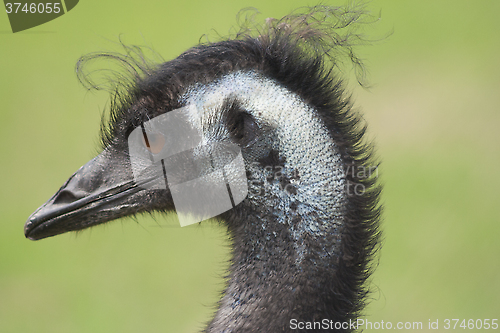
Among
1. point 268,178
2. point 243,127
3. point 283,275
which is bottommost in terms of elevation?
point 283,275

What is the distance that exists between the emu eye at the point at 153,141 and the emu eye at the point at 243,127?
24 centimetres

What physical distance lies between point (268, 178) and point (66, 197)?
0.73 m

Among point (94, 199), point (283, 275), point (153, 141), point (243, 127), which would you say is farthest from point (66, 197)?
point (283, 275)

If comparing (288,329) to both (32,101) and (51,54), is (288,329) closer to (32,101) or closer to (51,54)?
(32,101)

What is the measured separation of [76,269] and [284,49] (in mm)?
3422

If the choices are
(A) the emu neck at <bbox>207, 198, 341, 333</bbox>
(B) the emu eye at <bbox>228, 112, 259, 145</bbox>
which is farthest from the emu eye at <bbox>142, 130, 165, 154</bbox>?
(A) the emu neck at <bbox>207, 198, 341, 333</bbox>

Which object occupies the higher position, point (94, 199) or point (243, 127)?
point (243, 127)

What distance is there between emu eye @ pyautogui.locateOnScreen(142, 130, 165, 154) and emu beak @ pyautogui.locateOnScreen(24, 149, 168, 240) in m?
0.10

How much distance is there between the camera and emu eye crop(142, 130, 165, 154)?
215 cm

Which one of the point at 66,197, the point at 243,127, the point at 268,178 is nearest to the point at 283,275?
the point at 268,178

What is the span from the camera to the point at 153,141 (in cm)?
215

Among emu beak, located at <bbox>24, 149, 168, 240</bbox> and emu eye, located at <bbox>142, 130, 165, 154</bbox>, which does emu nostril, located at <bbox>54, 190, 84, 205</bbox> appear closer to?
emu beak, located at <bbox>24, 149, 168, 240</bbox>

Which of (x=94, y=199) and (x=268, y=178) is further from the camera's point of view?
(x=94, y=199)

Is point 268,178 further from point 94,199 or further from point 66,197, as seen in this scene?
point 66,197
